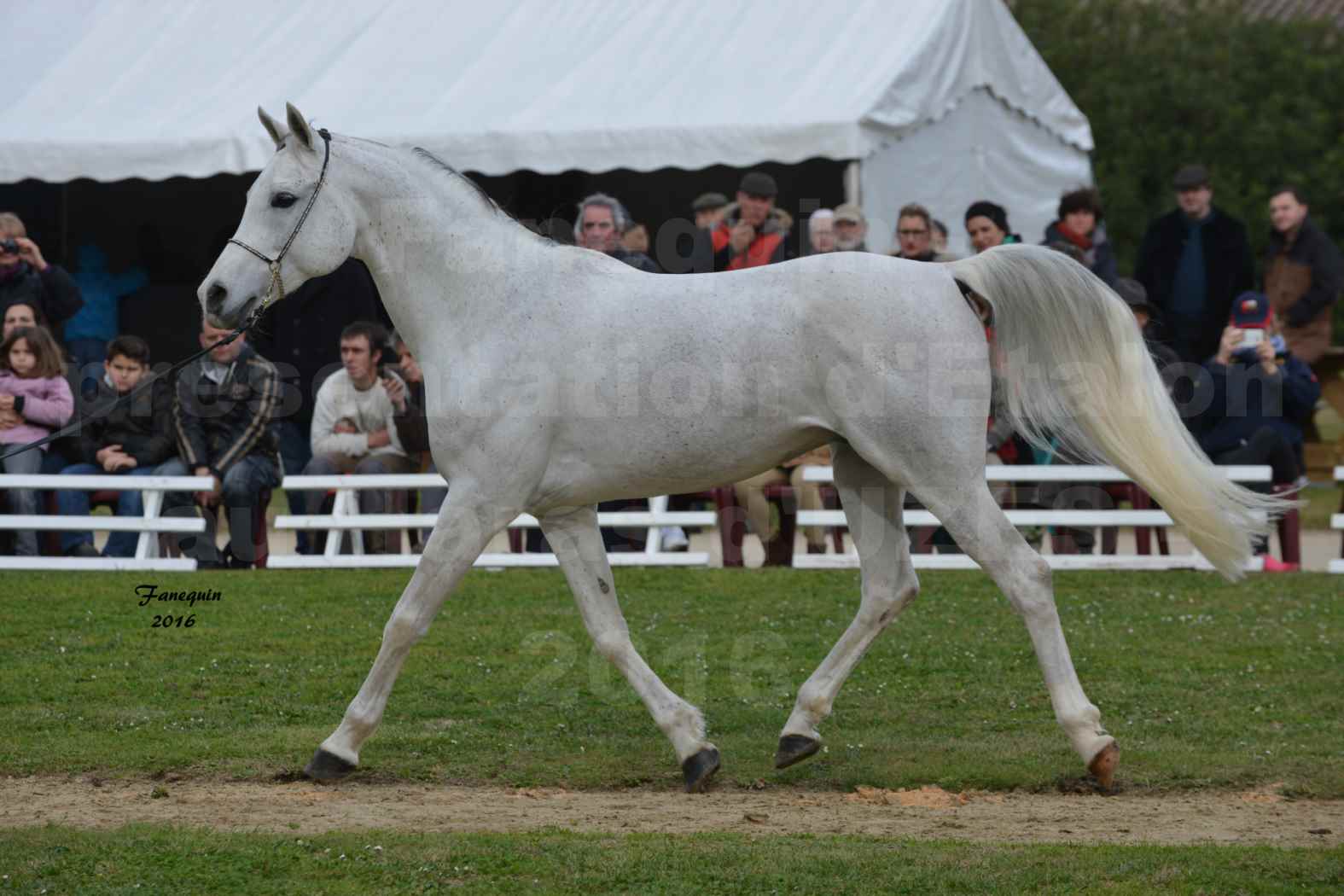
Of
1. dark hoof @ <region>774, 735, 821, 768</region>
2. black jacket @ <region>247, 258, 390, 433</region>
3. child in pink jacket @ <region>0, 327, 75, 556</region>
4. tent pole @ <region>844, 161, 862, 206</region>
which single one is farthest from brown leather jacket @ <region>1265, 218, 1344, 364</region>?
child in pink jacket @ <region>0, 327, 75, 556</region>

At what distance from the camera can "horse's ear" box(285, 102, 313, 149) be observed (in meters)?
6.15

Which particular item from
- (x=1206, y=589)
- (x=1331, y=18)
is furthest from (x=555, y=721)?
(x=1331, y=18)

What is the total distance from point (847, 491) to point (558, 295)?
4.39ft

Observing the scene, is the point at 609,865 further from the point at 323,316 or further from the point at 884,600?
the point at 323,316

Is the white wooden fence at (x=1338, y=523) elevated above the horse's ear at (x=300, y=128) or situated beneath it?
situated beneath

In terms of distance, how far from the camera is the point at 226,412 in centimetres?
1144

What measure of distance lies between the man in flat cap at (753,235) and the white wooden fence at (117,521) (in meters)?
3.66

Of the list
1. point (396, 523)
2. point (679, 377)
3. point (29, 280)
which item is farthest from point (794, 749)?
point (29, 280)

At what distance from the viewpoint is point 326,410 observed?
1185 centimetres

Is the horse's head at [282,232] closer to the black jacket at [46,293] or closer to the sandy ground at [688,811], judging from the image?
the sandy ground at [688,811]

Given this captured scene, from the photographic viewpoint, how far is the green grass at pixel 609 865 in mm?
4930

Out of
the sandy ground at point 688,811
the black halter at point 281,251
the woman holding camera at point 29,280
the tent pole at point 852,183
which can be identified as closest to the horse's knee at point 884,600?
the sandy ground at point 688,811

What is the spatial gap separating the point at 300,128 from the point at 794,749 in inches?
111

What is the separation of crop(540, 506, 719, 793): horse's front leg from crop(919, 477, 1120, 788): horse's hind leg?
1147 mm
